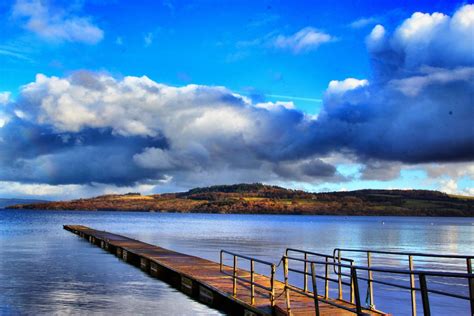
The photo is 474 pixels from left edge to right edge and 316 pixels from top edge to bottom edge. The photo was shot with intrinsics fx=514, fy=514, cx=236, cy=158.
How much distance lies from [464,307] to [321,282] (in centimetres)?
800

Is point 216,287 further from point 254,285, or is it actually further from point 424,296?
point 424,296

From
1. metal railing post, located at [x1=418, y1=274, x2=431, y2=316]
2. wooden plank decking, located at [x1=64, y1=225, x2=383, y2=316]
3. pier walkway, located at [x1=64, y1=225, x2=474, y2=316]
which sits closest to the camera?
metal railing post, located at [x1=418, y1=274, x2=431, y2=316]

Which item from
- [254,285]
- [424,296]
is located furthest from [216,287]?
[424,296]

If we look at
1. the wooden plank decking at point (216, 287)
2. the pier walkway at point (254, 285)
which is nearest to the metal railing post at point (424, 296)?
the pier walkway at point (254, 285)

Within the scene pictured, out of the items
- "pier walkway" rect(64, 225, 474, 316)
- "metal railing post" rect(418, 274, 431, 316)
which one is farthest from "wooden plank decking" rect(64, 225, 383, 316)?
"metal railing post" rect(418, 274, 431, 316)

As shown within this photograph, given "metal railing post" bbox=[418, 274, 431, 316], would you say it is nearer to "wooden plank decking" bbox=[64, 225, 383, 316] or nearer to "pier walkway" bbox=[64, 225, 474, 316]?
"pier walkway" bbox=[64, 225, 474, 316]

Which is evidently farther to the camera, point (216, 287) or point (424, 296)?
point (216, 287)

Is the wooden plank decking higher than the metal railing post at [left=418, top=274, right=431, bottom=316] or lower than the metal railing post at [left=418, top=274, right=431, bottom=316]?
lower

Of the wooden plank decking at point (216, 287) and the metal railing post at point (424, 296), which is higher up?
the metal railing post at point (424, 296)

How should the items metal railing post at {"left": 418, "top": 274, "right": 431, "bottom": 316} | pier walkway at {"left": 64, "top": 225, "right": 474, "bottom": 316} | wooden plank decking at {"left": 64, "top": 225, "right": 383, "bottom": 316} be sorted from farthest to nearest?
wooden plank decking at {"left": 64, "top": 225, "right": 383, "bottom": 316}
pier walkway at {"left": 64, "top": 225, "right": 474, "bottom": 316}
metal railing post at {"left": 418, "top": 274, "right": 431, "bottom": 316}

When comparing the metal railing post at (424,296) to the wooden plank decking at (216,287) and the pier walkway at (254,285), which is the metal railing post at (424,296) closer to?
the pier walkway at (254,285)

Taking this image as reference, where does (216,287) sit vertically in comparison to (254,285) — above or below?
below

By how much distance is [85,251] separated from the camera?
150ft

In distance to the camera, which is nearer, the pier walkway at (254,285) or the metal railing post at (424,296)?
the metal railing post at (424,296)
